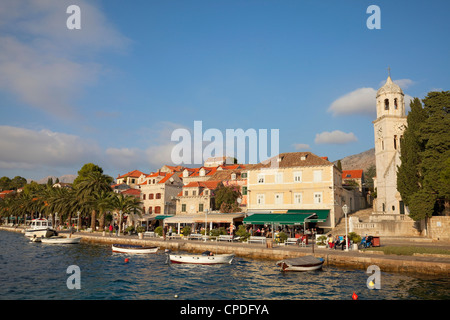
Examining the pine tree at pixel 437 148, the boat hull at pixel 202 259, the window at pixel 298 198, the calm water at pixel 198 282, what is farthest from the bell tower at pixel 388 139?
the boat hull at pixel 202 259

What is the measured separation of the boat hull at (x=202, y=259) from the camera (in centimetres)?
2667

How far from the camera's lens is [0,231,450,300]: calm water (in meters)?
17.6

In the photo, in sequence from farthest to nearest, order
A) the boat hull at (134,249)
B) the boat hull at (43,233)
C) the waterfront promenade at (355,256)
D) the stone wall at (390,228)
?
the boat hull at (43,233) < the stone wall at (390,228) < the boat hull at (134,249) < the waterfront promenade at (355,256)

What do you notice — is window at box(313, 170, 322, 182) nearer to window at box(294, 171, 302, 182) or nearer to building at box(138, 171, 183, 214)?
window at box(294, 171, 302, 182)

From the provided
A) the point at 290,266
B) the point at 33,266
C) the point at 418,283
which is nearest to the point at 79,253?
the point at 33,266

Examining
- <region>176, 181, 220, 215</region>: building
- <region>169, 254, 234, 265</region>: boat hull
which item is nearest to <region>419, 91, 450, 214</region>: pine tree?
<region>169, 254, 234, 265</region>: boat hull

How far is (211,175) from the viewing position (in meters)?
65.0

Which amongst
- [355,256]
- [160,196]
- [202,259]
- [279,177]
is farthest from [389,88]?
[160,196]

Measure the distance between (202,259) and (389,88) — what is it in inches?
1548

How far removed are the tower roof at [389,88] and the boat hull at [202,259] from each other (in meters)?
36.9

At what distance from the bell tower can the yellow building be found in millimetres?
6125

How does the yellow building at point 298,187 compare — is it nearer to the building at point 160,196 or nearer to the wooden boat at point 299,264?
the wooden boat at point 299,264
